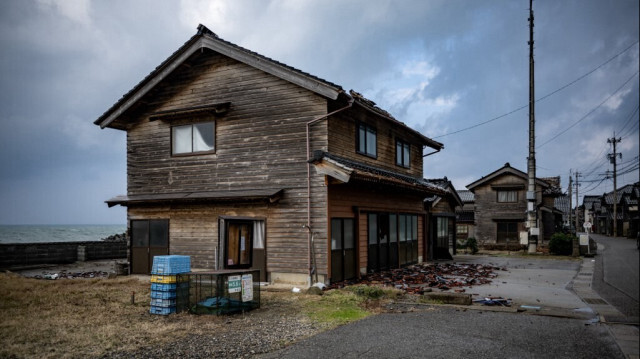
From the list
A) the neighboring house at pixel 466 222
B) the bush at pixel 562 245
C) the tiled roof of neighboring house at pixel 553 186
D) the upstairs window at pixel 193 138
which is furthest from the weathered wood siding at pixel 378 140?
the neighboring house at pixel 466 222

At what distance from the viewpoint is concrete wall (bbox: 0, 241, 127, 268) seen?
22062 mm

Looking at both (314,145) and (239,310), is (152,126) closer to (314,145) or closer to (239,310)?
(314,145)

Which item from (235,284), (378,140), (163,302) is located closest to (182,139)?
(378,140)

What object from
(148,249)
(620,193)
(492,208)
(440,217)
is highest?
(620,193)

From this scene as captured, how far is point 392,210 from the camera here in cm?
1909

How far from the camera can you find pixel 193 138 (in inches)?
669

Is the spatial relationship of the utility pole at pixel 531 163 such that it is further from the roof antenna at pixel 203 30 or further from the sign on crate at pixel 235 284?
the sign on crate at pixel 235 284

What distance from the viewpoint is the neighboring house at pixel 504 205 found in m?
39.9

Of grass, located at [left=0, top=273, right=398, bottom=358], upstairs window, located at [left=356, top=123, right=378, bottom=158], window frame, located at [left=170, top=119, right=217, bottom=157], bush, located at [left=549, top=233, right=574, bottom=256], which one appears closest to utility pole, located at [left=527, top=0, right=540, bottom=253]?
bush, located at [left=549, top=233, right=574, bottom=256]

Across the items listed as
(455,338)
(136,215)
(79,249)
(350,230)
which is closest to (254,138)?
(350,230)

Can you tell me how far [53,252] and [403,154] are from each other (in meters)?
19.0

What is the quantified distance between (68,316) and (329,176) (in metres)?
7.76

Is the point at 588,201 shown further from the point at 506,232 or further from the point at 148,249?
the point at 148,249

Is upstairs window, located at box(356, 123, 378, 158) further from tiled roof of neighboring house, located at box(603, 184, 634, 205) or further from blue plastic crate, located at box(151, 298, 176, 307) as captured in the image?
tiled roof of neighboring house, located at box(603, 184, 634, 205)
